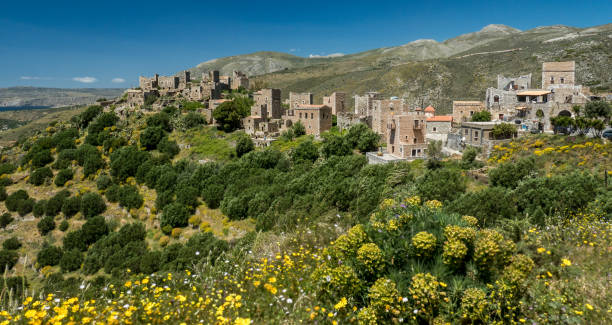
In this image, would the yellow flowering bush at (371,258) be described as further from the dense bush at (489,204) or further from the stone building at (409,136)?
the stone building at (409,136)

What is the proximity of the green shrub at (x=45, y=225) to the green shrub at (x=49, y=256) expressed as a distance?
384 centimetres

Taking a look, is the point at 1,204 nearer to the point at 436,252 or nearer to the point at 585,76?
the point at 436,252

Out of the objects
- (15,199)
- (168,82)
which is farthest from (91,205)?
(168,82)

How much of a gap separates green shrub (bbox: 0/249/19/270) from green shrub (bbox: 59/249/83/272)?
12.5 feet

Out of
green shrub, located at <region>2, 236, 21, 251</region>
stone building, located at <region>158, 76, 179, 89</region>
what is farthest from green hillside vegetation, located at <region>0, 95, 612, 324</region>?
stone building, located at <region>158, 76, 179, 89</region>

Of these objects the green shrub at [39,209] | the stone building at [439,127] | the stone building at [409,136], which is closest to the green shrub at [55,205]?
the green shrub at [39,209]

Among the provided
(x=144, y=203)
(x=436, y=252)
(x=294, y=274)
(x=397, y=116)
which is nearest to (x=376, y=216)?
(x=436, y=252)

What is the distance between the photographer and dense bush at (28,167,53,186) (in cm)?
3616

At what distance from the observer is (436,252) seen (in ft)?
14.3

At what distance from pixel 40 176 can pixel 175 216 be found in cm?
1954

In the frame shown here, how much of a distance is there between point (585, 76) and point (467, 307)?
241 feet

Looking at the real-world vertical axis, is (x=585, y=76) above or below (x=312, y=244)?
above

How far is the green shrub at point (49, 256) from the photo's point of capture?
2606cm

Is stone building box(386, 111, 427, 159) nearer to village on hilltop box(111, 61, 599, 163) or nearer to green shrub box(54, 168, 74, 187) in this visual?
village on hilltop box(111, 61, 599, 163)
